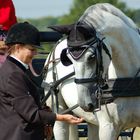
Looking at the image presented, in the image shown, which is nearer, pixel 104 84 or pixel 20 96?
pixel 20 96

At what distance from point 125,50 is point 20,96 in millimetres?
1608

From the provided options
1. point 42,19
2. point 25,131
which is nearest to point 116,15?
point 25,131

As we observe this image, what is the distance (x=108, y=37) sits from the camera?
559 cm

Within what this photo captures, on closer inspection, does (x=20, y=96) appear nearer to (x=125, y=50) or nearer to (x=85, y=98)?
(x=85, y=98)

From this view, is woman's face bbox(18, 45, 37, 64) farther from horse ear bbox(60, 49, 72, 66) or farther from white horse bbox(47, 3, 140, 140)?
horse ear bbox(60, 49, 72, 66)

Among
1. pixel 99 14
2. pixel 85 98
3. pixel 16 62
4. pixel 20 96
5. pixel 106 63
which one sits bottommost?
pixel 85 98

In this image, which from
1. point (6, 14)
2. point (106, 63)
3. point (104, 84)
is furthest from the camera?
point (6, 14)

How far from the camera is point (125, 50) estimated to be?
18.8ft

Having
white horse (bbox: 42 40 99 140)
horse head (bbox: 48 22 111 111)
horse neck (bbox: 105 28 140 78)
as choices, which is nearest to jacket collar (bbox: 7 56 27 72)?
horse head (bbox: 48 22 111 111)

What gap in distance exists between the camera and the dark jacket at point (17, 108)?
4363 mm

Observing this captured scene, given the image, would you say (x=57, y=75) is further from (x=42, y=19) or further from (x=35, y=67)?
(x=42, y=19)

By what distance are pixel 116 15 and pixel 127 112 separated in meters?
0.85

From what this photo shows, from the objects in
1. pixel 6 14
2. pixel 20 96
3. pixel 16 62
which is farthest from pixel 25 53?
pixel 6 14

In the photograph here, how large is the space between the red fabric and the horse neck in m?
1.47
